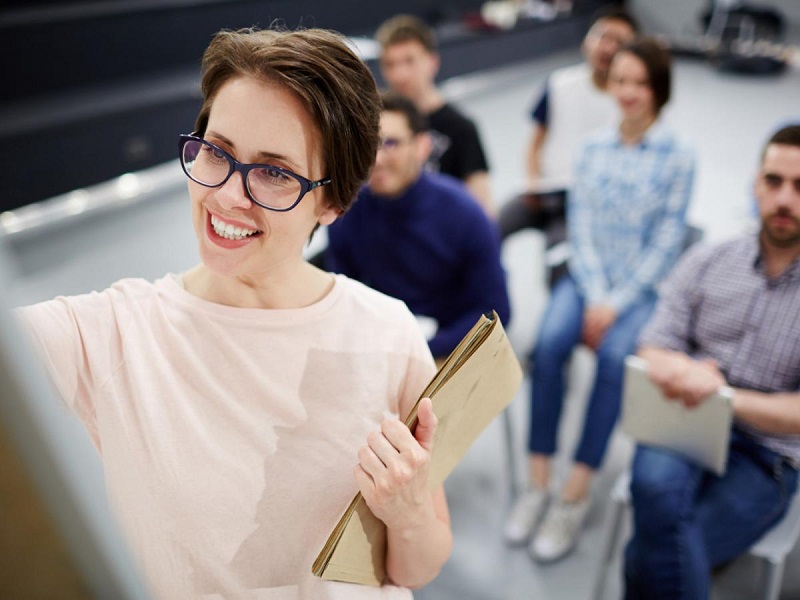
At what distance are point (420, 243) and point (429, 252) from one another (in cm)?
3

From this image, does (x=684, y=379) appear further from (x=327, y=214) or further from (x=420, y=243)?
(x=327, y=214)

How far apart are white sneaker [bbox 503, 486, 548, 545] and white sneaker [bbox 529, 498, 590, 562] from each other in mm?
30

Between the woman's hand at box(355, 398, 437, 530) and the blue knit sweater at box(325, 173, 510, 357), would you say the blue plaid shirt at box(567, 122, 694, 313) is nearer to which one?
the blue knit sweater at box(325, 173, 510, 357)

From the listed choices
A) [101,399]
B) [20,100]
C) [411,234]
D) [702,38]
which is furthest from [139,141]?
[702,38]

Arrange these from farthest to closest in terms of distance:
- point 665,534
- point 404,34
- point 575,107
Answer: point 575,107 < point 404,34 < point 665,534

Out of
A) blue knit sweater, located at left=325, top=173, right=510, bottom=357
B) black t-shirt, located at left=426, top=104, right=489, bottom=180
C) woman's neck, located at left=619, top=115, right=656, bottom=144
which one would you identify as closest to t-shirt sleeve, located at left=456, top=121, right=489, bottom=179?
black t-shirt, located at left=426, top=104, right=489, bottom=180

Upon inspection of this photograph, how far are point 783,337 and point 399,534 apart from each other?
4.20 ft

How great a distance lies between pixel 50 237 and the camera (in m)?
3.92

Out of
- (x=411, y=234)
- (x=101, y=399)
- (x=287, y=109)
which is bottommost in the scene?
(x=411, y=234)

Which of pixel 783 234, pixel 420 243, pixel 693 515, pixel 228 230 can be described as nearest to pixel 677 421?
pixel 693 515

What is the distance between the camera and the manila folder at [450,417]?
0.71 meters

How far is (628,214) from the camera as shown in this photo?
250 centimetres

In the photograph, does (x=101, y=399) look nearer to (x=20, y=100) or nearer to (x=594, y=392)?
(x=594, y=392)

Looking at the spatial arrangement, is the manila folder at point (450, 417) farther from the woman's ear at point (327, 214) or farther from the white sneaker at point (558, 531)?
the white sneaker at point (558, 531)
